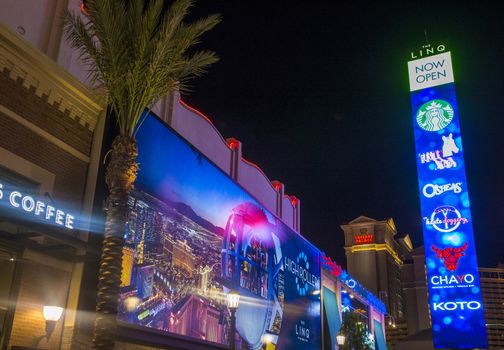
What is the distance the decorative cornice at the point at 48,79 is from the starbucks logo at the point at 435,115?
68.8 ft

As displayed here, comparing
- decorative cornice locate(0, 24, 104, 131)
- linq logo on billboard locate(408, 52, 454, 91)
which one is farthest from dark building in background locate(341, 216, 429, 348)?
decorative cornice locate(0, 24, 104, 131)

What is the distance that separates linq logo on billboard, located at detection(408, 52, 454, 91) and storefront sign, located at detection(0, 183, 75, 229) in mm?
24967

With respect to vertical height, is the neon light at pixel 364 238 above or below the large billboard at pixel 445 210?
above

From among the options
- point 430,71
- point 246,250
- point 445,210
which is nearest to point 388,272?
point 430,71

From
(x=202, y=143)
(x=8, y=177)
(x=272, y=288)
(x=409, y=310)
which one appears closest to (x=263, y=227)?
(x=272, y=288)

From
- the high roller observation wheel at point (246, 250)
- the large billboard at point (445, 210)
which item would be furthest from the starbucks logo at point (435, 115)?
the high roller observation wheel at point (246, 250)

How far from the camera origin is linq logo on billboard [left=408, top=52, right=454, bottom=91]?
3350 centimetres

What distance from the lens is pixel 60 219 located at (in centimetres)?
1493

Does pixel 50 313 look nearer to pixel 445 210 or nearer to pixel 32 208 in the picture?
pixel 32 208

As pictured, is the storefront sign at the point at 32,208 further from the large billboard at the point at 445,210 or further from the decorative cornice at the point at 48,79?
the large billboard at the point at 445,210

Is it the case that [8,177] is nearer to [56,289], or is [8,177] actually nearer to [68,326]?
[56,289]

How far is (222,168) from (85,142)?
36.1 ft

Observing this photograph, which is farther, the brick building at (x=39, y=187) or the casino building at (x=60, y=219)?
the casino building at (x=60, y=219)

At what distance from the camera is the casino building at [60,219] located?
14578mm
